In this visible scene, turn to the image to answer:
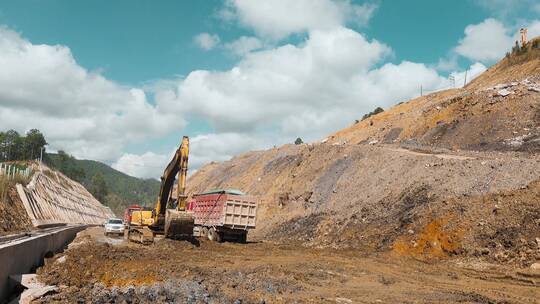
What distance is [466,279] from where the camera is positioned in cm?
1633

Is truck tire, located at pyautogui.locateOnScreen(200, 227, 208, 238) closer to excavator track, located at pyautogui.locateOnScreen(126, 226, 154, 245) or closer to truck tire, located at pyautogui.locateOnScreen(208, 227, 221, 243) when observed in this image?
truck tire, located at pyautogui.locateOnScreen(208, 227, 221, 243)

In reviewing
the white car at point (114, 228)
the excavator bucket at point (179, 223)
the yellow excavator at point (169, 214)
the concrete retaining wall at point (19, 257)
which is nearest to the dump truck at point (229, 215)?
the yellow excavator at point (169, 214)

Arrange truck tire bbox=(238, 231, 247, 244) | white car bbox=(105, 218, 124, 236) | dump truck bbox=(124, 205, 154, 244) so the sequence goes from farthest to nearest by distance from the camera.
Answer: white car bbox=(105, 218, 124, 236) < truck tire bbox=(238, 231, 247, 244) < dump truck bbox=(124, 205, 154, 244)

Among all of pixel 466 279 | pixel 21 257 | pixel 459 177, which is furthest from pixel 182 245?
pixel 459 177

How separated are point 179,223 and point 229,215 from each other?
7.26 m

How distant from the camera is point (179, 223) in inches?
869

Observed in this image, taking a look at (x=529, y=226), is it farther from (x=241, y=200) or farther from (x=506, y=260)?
(x=241, y=200)

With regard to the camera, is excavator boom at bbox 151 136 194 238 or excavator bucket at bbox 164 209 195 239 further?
excavator bucket at bbox 164 209 195 239

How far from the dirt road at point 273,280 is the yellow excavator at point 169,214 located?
2.16m

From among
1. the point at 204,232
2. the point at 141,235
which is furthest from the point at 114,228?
the point at 141,235

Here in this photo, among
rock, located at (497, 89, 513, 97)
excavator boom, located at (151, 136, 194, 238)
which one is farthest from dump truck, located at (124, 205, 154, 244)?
rock, located at (497, 89, 513, 97)

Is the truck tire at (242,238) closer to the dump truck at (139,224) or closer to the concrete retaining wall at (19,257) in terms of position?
the dump truck at (139,224)

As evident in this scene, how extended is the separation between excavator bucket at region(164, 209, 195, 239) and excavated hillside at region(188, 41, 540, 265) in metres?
10.2

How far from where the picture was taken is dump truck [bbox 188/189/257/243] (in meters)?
29.1
